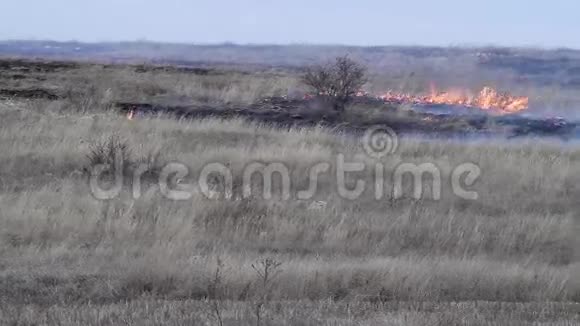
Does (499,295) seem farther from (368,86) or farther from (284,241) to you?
(368,86)

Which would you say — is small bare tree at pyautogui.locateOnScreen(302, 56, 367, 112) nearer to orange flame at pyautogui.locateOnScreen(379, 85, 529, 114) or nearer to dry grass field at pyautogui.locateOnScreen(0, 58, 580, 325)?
orange flame at pyautogui.locateOnScreen(379, 85, 529, 114)

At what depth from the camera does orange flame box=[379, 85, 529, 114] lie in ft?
101

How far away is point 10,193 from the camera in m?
10.2

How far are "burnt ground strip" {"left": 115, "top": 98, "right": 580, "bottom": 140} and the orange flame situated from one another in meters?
2.60

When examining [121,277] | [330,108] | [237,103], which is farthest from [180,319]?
[237,103]

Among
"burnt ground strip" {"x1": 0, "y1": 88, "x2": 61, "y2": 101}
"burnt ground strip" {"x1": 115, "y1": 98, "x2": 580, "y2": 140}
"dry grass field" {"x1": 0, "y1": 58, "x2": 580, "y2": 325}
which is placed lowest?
"burnt ground strip" {"x1": 115, "y1": 98, "x2": 580, "y2": 140}

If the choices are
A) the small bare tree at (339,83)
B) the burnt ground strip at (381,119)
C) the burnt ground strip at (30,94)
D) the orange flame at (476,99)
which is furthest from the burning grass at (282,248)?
the orange flame at (476,99)

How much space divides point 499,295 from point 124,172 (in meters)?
7.10

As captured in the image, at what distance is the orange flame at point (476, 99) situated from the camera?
30705 millimetres

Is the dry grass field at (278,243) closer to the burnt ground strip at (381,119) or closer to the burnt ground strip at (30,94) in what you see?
the burnt ground strip at (381,119)

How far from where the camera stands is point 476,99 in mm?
32031

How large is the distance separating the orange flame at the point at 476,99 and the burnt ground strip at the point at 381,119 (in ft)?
8.52

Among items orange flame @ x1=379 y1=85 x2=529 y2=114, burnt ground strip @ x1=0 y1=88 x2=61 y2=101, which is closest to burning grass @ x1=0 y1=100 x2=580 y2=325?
burnt ground strip @ x1=0 y1=88 x2=61 y2=101

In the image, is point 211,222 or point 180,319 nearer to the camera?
point 180,319
